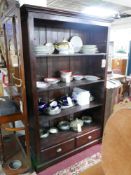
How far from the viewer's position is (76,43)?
7.24 ft

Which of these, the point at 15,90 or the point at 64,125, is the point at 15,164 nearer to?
the point at 64,125

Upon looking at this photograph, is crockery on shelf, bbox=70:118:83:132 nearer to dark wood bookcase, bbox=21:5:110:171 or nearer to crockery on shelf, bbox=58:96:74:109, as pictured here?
dark wood bookcase, bbox=21:5:110:171

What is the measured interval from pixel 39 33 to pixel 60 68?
534 mm

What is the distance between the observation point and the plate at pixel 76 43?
2.17 metres

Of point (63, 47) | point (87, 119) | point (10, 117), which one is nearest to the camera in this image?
point (10, 117)

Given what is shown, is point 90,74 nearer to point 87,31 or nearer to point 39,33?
point 87,31

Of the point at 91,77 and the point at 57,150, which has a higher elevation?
the point at 91,77

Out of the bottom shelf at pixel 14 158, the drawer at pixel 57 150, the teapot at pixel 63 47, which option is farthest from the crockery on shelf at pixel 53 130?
the teapot at pixel 63 47

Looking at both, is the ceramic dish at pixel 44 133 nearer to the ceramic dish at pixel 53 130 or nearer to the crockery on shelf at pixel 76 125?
the ceramic dish at pixel 53 130

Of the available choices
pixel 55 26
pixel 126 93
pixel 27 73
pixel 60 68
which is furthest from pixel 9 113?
pixel 126 93

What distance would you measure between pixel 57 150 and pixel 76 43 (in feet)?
4.75

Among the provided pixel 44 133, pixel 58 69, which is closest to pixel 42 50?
pixel 58 69

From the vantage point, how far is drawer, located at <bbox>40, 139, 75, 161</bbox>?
193cm

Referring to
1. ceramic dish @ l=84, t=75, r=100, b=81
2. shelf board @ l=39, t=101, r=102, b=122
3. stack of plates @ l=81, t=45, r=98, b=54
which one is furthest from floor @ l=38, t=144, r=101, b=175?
stack of plates @ l=81, t=45, r=98, b=54
